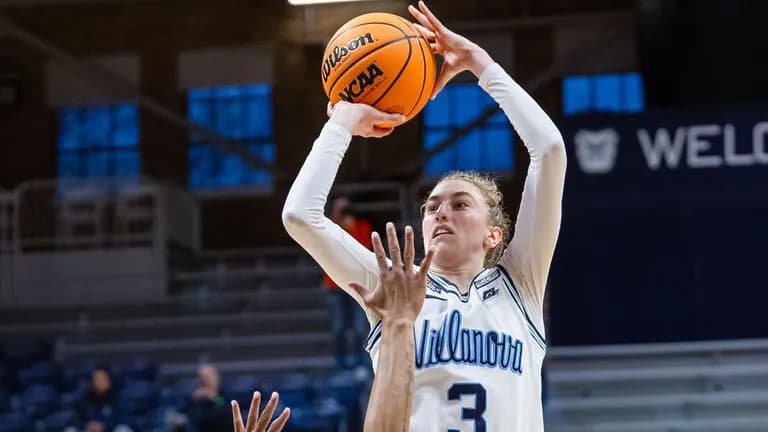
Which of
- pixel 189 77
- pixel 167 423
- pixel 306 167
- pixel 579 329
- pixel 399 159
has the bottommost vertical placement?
pixel 167 423

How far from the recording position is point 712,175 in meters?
9.30

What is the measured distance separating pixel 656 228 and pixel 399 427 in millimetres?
7352

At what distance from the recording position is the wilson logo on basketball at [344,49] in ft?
11.1

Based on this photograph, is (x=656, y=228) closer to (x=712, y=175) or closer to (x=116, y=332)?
(x=712, y=175)

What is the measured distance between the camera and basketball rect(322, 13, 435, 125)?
3.33 metres

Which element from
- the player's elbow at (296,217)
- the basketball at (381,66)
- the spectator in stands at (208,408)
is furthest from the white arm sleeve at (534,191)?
the spectator in stands at (208,408)

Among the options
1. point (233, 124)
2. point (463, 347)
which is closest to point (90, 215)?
point (233, 124)

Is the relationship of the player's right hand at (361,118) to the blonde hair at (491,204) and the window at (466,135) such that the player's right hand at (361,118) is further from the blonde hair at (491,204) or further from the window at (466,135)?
the window at (466,135)

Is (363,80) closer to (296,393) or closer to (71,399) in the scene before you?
(296,393)

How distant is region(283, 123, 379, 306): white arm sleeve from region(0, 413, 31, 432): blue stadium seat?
7764mm

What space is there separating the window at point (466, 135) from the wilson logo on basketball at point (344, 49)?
40.0 ft

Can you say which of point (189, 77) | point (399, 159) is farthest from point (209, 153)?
point (399, 159)

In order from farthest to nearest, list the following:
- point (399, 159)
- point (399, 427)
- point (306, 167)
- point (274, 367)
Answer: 1. point (399, 159)
2. point (274, 367)
3. point (306, 167)
4. point (399, 427)

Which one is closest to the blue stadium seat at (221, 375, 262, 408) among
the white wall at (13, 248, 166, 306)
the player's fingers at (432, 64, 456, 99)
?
the white wall at (13, 248, 166, 306)
